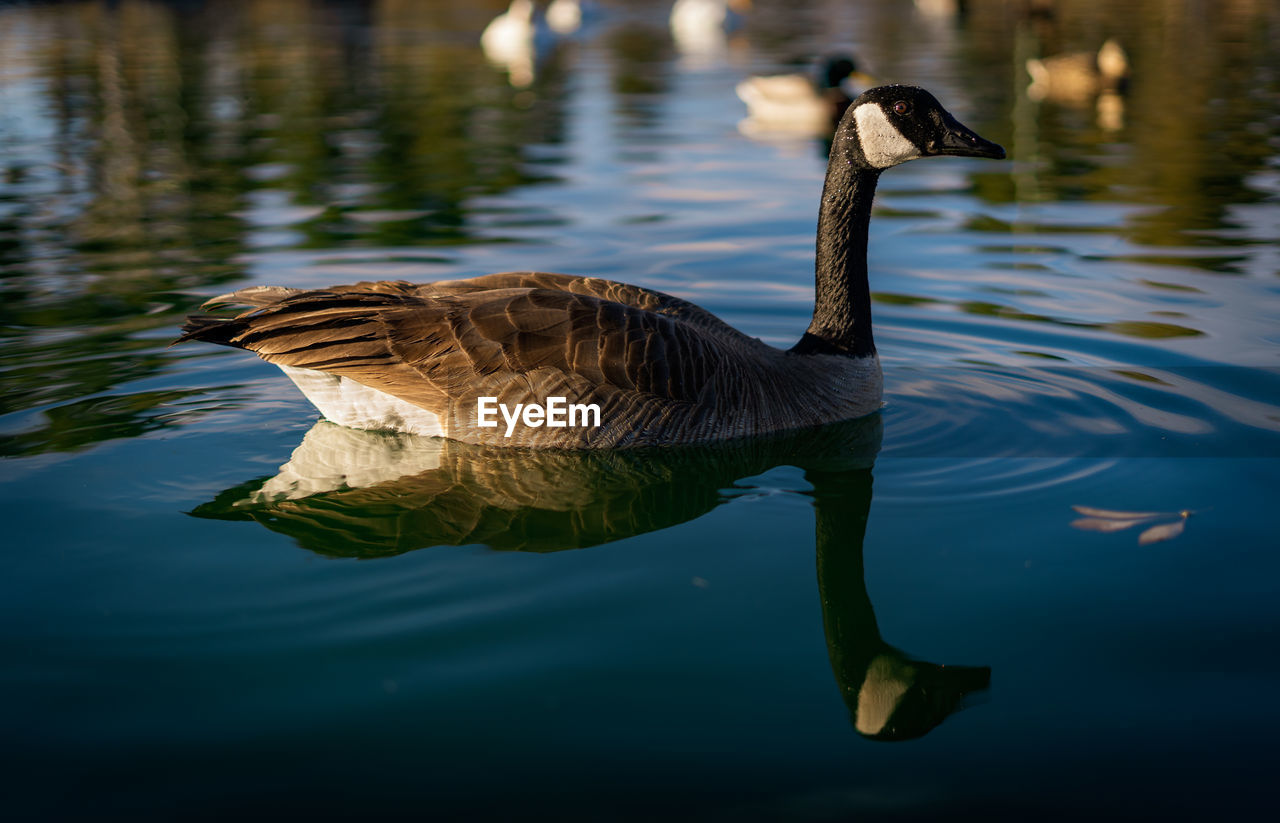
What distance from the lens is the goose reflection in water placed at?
22.0 feet

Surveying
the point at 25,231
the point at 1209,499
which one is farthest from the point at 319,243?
the point at 1209,499

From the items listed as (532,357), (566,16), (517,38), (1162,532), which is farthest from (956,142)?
(566,16)

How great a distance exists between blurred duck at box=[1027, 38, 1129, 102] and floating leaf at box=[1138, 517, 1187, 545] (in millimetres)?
24148

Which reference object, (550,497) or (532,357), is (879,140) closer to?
(532,357)

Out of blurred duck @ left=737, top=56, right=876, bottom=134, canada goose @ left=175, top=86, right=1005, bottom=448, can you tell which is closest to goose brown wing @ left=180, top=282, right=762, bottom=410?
canada goose @ left=175, top=86, right=1005, bottom=448

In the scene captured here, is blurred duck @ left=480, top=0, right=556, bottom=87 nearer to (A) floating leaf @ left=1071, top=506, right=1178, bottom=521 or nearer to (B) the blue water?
(B) the blue water

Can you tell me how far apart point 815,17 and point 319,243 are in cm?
4835

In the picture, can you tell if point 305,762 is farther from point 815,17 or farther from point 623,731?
point 815,17

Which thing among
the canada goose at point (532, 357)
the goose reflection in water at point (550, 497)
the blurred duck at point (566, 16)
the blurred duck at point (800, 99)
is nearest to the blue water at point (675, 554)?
the goose reflection in water at point (550, 497)

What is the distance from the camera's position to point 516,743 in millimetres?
5047

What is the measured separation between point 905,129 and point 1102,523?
322 centimetres

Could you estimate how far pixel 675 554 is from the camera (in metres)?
6.94

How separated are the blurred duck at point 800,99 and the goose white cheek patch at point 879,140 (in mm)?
17515

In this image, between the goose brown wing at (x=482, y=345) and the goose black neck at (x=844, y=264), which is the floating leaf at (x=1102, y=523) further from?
the goose brown wing at (x=482, y=345)
